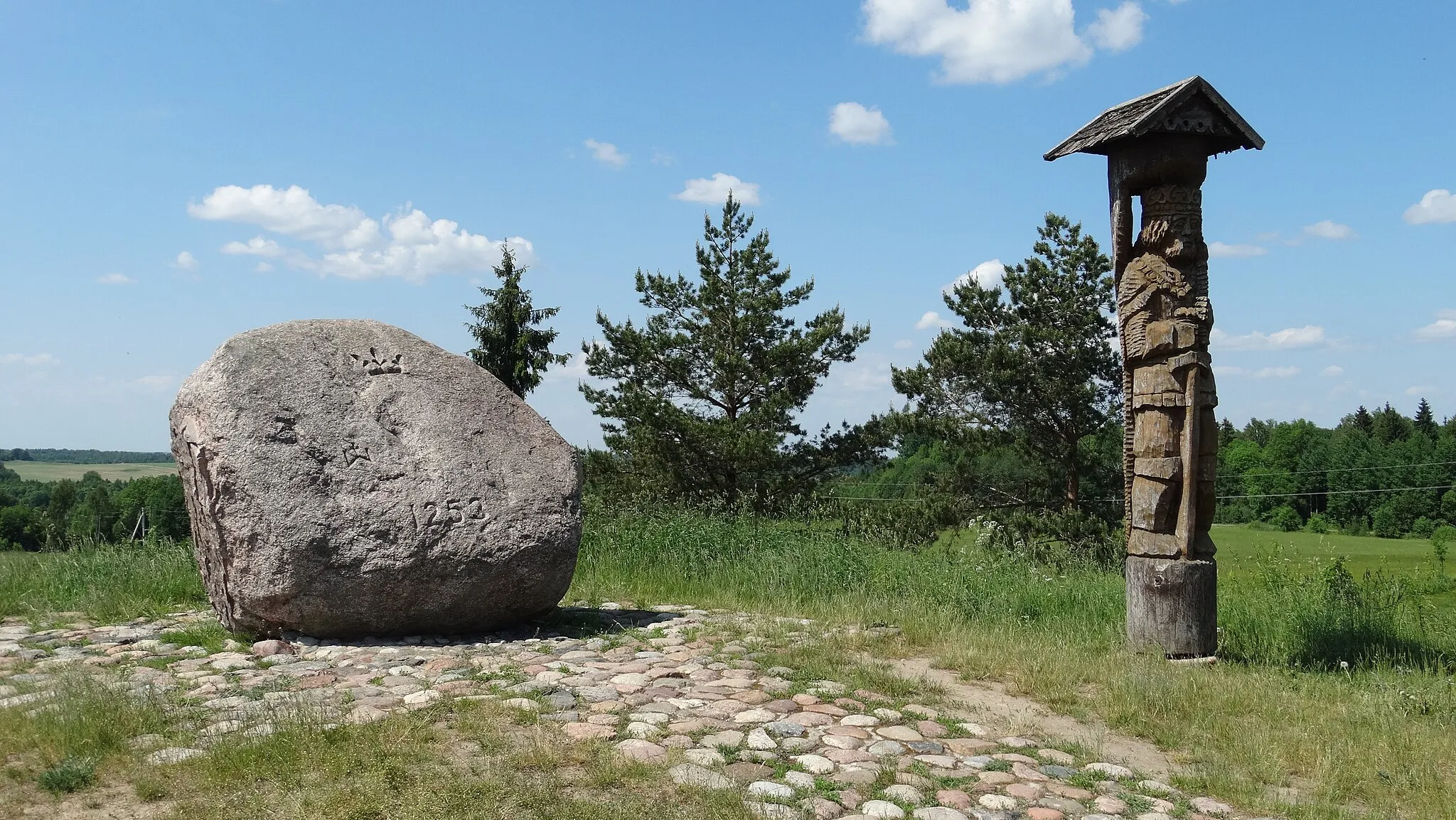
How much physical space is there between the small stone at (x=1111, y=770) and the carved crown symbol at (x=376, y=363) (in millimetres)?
5444

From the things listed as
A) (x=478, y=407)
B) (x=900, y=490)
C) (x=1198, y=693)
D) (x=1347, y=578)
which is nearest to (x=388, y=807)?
(x=478, y=407)

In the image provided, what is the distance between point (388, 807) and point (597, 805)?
80 centimetres

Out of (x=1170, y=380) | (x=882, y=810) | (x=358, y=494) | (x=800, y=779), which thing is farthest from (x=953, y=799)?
(x=358, y=494)

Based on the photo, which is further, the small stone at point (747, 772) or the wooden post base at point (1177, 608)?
the wooden post base at point (1177, 608)

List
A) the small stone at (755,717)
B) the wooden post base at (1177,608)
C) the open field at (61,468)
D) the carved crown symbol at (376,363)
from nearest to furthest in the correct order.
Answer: the small stone at (755,717), the wooden post base at (1177,608), the carved crown symbol at (376,363), the open field at (61,468)

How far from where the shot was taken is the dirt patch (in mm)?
4871

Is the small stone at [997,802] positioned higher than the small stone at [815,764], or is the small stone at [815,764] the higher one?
the small stone at [815,764]

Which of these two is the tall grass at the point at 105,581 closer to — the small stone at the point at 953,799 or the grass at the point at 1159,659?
the grass at the point at 1159,659

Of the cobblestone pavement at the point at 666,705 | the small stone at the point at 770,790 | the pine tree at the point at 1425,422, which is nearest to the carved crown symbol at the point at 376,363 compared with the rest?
the cobblestone pavement at the point at 666,705

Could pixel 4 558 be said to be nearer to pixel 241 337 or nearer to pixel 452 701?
pixel 241 337

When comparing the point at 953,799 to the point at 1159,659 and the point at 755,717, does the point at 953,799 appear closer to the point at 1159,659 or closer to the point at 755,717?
the point at 755,717

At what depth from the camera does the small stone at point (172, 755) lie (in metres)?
4.30

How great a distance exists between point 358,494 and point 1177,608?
570 centimetres

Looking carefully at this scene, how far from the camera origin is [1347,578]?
8719 mm
